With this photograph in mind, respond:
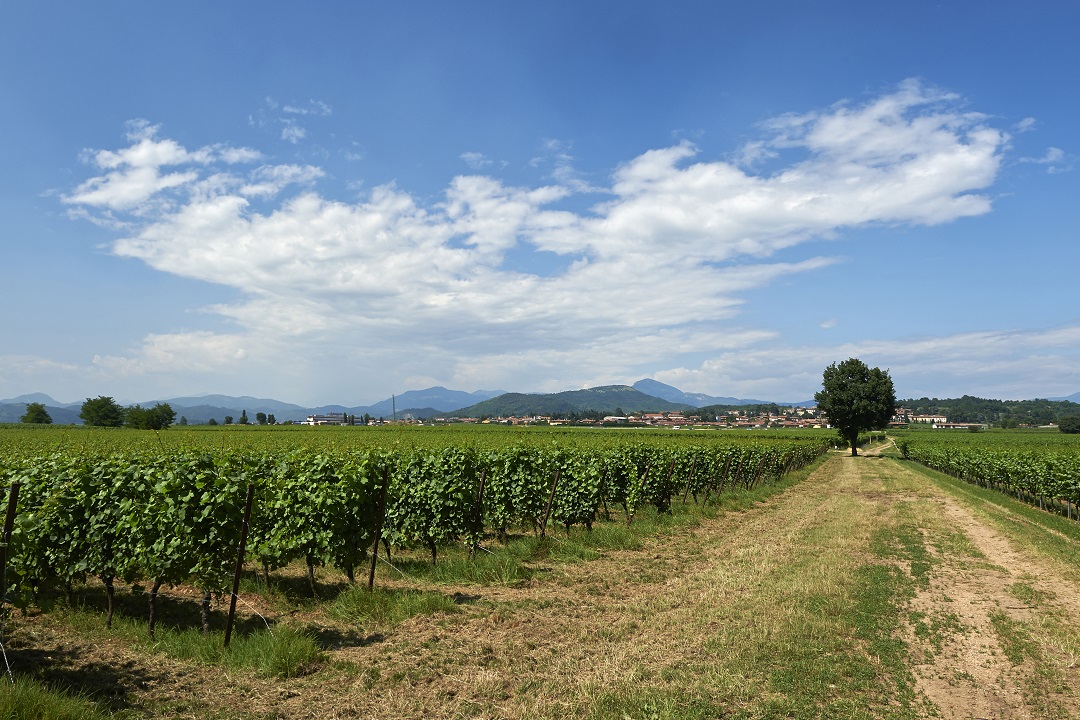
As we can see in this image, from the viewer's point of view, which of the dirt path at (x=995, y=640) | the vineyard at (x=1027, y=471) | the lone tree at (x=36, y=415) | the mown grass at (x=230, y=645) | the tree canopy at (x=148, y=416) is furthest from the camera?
the lone tree at (x=36, y=415)

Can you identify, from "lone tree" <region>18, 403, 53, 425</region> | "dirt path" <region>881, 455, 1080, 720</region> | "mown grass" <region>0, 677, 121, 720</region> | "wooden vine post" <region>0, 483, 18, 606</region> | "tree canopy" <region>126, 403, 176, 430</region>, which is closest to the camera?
"mown grass" <region>0, 677, 121, 720</region>

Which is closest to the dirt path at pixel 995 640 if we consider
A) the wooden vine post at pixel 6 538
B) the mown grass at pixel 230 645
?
the mown grass at pixel 230 645

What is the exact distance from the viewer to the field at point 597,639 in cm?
591

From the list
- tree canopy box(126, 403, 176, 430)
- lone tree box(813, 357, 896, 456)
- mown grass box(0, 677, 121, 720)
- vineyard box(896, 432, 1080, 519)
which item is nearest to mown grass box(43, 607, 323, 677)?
mown grass box(0, 677, 121, 720)

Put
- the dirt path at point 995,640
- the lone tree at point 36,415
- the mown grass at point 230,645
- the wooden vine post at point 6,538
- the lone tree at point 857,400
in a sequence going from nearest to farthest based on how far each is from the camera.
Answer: the wooden vine post at point 6,538 < the dirt path at point 995,640 < the mown grass at point 230,645 < the lone tree at point 857,400 < the lone tree at point 36,415

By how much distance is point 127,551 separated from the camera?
26.0 feet

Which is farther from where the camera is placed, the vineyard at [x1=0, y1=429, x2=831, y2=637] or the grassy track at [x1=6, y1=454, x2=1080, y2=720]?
the vineyard at [x1=0, y1=429, x2=831, y2=637]

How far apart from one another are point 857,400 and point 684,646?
65.9m

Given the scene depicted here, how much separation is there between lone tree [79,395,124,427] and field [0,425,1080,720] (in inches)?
4006

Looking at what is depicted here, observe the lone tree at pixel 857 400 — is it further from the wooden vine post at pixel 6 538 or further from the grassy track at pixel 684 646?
the wooden vine post at pixel 6 538

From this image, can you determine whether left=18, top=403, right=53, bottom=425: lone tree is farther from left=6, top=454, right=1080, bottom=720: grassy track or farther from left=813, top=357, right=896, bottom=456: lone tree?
left=813, top=357, right=896, bottom=456: lone tree

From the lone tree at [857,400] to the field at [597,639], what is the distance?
5560cm

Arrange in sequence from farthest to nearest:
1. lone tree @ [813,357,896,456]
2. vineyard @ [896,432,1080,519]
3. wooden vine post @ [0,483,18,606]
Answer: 1. lone tree @ [813,357,896,456]
2. vineyard @ [896,432,1080,519]
3. wooden vine post @ [0,483,18,606]

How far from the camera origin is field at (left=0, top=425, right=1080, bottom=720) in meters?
5.91
